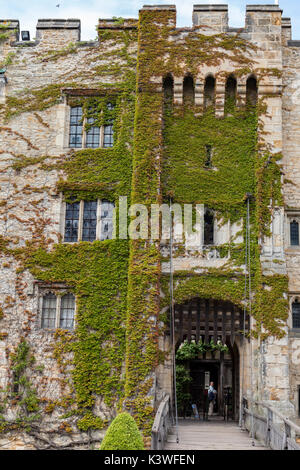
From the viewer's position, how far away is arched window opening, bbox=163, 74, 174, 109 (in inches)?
720

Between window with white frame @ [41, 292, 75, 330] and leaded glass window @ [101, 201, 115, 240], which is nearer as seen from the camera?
window with white frame @ [41, 292, 75, 330]

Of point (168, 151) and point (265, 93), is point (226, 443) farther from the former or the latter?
point (265, 93)

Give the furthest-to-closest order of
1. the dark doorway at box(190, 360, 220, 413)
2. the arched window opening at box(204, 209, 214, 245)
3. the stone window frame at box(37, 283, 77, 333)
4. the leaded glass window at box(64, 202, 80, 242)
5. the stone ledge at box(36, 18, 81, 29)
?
the dark doorway at box(190, 360, 220, 413), the stone ledge at box(36, 18, 81, 29), the leaded glass window at box(64, 202, 80, 242), the arched window opening at box(204, 209, 214, 245), the stone window frame at box(37, 283, 77, 333)

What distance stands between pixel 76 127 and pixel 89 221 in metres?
3.42

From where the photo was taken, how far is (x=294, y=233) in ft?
59.6

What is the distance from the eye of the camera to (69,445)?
1609 centimetres

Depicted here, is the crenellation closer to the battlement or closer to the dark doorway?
the battlement

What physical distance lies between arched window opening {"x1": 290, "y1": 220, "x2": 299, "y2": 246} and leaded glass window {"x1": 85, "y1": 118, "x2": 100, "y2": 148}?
23.3ft

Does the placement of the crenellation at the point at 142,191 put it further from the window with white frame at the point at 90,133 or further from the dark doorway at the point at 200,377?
the dark doorway at the point at 200,377

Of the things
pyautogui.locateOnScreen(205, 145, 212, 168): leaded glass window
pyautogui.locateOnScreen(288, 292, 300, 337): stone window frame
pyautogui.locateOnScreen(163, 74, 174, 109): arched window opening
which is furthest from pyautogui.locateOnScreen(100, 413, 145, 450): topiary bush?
pyautogui.locateOnScreen(163, 74, 174, 109): arched window opening

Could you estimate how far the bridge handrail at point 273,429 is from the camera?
38.3 ft

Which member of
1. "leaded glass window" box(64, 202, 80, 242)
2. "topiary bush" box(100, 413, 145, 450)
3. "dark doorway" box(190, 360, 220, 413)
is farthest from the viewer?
"dark doorway" box(190, 360, 220, 413)

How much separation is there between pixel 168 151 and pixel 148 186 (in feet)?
4.88

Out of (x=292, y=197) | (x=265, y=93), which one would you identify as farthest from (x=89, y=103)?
(x=292, y=197)
